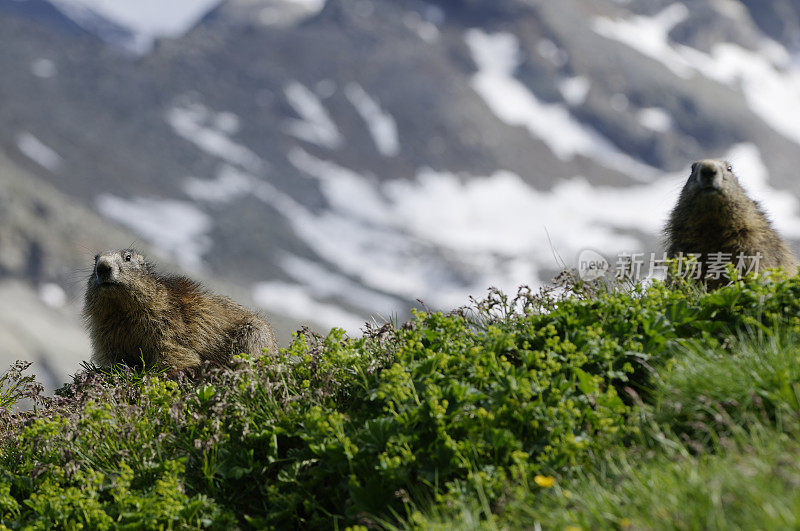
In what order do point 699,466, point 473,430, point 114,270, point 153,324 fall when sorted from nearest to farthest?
point 699,466, point 473,430, point 153,324, point 114,270

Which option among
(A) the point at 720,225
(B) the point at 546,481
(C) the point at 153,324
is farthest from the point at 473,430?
(A) the point at 720,225

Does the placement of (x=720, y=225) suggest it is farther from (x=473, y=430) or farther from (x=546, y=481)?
(x=546, y=481)

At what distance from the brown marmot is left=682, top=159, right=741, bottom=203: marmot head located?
16.3ft

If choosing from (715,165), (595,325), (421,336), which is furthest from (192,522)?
(715,165)

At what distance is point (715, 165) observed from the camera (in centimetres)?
799

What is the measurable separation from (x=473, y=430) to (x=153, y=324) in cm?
485

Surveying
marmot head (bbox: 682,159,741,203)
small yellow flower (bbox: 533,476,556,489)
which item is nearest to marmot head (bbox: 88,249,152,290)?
small yellow flower (bbox: 533,476,556,489)

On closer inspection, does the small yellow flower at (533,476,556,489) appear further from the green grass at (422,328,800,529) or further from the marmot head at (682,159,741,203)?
the marmot head at (682,159,741,203)

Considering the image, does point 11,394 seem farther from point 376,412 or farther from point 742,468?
point 742,468

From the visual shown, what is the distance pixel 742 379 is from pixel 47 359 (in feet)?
367

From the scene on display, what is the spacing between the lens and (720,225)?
7.88m

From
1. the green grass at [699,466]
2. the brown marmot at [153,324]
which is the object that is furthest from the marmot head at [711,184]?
the brown marmot at [153,324]

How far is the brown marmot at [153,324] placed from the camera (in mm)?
7801

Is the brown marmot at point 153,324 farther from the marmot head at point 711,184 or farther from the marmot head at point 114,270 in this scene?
the marmot head at point 711,184
